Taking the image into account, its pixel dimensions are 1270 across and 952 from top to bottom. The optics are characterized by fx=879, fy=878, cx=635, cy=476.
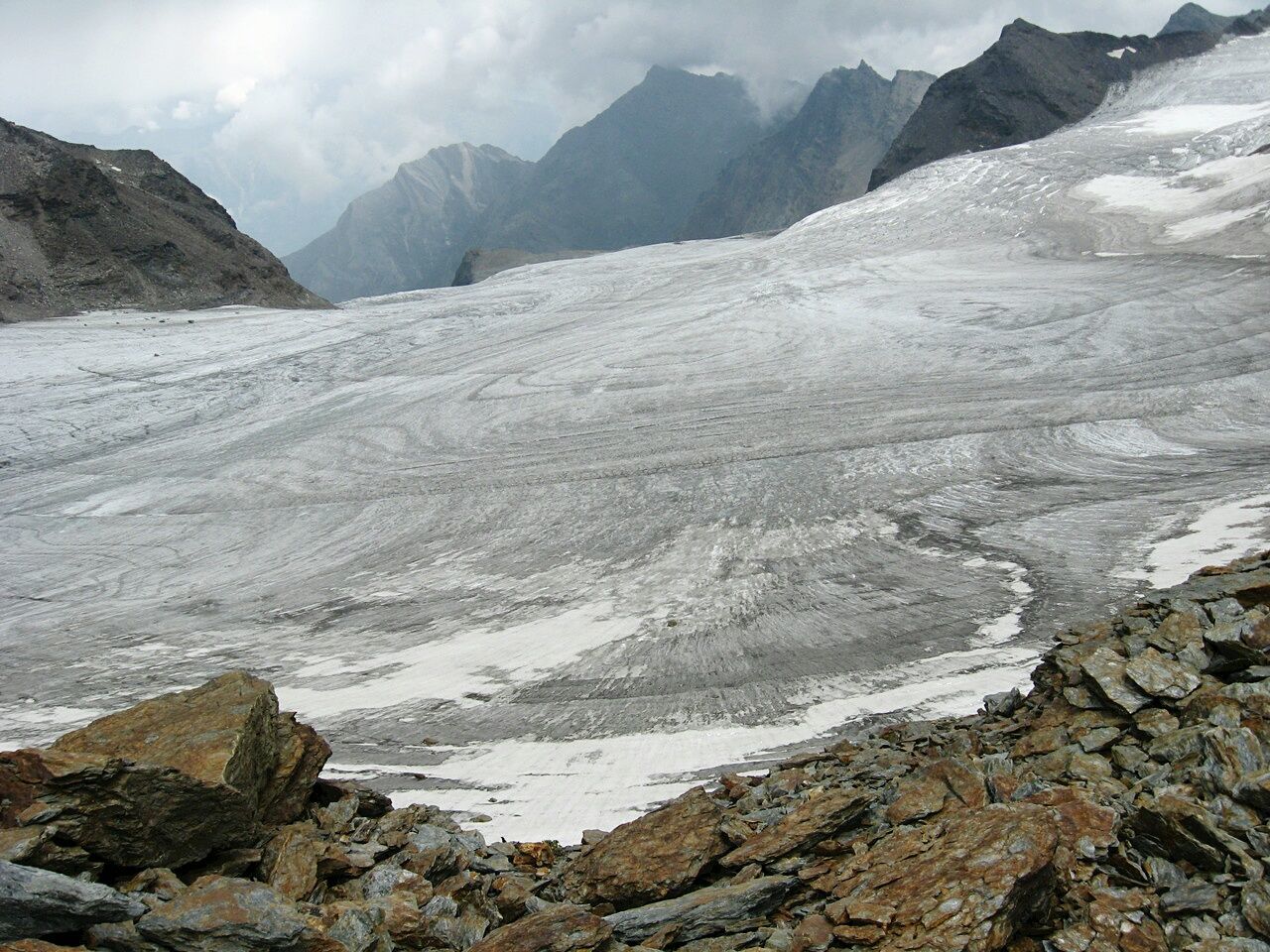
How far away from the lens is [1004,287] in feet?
69.8

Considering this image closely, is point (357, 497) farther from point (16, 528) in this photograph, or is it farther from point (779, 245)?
point (779, 245)

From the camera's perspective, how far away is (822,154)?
122812mm

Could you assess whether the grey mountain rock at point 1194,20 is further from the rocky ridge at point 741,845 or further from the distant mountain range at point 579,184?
the rocky ridge at point 741,845

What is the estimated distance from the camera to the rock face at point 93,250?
982 inches

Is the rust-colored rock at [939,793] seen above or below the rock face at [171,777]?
below

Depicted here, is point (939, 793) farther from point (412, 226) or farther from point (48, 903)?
point (412, 226)

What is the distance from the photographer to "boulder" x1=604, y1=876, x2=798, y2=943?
369 cm

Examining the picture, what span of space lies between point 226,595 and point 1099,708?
959 cm

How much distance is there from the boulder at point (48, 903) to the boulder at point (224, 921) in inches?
5.9

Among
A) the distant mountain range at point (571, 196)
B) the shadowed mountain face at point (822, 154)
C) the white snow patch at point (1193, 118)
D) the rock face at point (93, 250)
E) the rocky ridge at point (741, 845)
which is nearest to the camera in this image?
the rocky ridge at point (741, 845)

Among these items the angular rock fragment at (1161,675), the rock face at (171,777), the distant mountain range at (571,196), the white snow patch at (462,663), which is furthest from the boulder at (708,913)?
the distant mountain range at (571,196)

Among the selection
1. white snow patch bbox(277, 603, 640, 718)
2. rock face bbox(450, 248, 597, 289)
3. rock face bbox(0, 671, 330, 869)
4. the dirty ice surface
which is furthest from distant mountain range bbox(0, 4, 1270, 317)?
rock face bbox(0, 671, 330, 869)

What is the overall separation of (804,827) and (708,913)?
27.8 inches

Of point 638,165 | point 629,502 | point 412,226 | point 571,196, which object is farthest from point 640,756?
point 412,226
